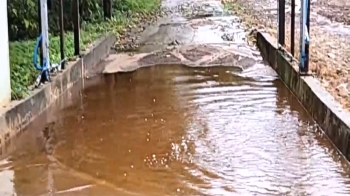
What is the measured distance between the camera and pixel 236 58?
13039 mm

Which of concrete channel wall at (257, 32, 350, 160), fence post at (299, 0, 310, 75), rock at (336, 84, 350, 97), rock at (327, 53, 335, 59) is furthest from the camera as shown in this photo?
rock at (327, 53, 335, 59)

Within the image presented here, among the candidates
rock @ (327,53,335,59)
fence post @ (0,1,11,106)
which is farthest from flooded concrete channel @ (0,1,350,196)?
rock @ (327,53,335,59)

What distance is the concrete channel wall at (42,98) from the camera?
25.2ft

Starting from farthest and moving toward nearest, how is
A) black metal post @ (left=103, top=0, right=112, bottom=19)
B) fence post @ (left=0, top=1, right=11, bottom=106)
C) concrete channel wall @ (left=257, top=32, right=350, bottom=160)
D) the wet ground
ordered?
1. black metal post @ (left=103, top=0, right=112, bottom=19)
2. the wet ground
3. fence post @ (left=0, top=1, right=11, bottom=106)
4. concrete channel wall @ (left=257, top=32, right=350, bottom=160)

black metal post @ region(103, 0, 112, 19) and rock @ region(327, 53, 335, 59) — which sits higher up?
black metal post @ region(103, 0, 112, 19)

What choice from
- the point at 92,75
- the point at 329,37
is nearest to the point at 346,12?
the point at 329,37

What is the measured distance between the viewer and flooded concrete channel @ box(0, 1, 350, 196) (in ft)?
20.3

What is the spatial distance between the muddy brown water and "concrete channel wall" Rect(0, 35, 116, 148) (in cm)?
20

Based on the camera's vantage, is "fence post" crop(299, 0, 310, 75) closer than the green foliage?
Yes

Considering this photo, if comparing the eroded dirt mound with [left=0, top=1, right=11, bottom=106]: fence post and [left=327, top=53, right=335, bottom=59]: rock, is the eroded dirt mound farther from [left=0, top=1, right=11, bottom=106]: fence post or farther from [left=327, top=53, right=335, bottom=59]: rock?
[left=0, top=1, right=11, bottom=106]: fence post

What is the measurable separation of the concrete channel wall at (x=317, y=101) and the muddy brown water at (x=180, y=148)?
12cm

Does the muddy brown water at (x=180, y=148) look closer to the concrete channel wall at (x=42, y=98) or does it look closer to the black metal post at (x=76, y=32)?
the concrete channel wall at (x=42, y=98)

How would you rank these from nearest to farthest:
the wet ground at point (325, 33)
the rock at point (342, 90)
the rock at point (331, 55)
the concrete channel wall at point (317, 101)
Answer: the concrete channel wall at point (317, 101) < the rock at point (342, 90) < the wet ground at point (325, 33) < the rock at point (331, 55)

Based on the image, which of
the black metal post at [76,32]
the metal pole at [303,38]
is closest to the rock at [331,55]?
the metal pole at [303,38]
